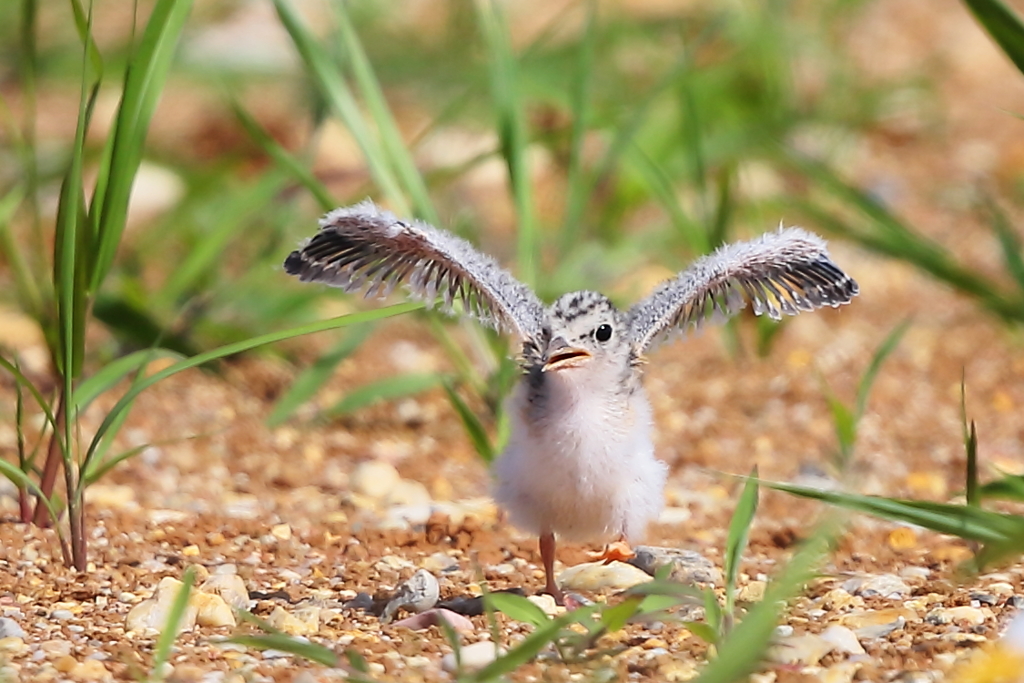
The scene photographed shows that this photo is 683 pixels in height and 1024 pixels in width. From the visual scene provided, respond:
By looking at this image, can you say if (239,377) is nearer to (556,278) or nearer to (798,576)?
(556,278)

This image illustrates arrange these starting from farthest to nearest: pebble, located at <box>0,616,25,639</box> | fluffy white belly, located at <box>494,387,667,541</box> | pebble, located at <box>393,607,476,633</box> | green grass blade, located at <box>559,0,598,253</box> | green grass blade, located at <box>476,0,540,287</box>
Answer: green grass blade, located at <box>559,0,598,253</box> → green grass blade, located at <box>476,0,540,287</box> → fluffy white belly, located at <box>494,387,667,541</box> → pebble, located at <box>393,607,476,633</box> → pebble, located at <box>0,616,25,639</box>

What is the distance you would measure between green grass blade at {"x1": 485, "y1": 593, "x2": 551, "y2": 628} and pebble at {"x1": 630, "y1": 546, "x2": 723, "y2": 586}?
0.51 meters

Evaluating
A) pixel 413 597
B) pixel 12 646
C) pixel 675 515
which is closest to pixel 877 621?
pixel 413 597

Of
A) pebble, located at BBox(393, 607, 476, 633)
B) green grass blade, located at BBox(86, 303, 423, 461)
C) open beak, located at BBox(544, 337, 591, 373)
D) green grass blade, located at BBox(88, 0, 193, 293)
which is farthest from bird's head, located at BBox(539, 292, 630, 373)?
green grass blade, located at BBox(88, 0, 193, 293)

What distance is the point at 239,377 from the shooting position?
186 inches

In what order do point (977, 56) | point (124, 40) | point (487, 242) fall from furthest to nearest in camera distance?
1. point (977, 56)
2. point (124, 40)
3. point (487, 242)

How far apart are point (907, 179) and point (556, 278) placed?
8.49ft

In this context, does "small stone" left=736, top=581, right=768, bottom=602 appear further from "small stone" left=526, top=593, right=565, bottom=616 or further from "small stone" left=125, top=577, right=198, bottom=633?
"small stone" left=125, top=577, right=198, bottom=633

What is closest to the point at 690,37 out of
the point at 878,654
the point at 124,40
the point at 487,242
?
the point at 487,242

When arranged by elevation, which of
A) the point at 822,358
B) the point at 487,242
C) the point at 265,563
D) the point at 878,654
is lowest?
the point at 878,654

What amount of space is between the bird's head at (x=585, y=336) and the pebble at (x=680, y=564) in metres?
0.41

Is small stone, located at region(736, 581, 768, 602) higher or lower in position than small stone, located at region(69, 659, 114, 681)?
higher

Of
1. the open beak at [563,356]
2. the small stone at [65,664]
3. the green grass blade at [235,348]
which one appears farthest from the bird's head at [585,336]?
the small stone at [65,664]

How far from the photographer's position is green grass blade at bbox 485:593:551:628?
258 centimetres
